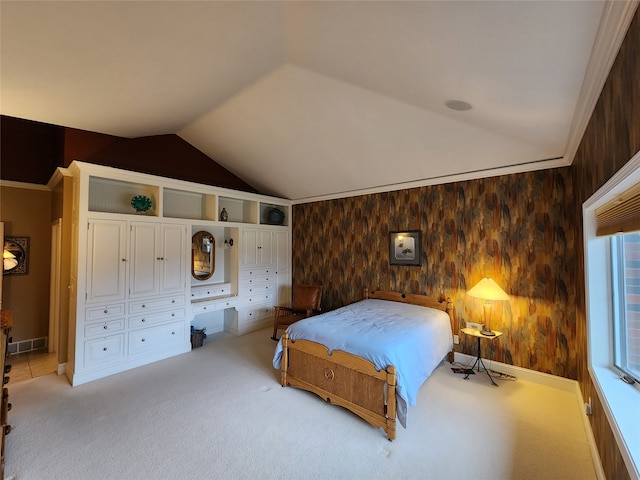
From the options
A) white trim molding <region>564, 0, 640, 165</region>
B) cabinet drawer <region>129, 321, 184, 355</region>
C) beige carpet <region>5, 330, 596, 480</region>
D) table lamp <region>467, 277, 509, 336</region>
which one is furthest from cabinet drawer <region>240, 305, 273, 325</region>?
white trim molding <region>564, 0, 640, 165</region>

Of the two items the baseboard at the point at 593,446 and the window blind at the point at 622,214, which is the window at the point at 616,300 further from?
the baseboard at the point at 593,446

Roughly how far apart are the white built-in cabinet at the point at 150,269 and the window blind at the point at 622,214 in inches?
172

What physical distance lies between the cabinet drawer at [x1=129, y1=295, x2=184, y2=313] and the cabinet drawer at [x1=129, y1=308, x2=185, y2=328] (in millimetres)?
84

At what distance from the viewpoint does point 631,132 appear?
1.25 metres

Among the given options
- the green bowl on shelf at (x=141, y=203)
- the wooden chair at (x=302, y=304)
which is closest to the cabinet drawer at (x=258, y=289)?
the wooden chair at (x=302, y=304)

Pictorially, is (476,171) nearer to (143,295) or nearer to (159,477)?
(159,477)

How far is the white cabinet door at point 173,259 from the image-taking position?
387 cm

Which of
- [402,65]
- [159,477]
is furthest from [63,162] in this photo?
[402,65]

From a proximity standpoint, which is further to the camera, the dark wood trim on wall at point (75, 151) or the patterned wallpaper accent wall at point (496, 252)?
the dark wood trim on wall at point (75, 151)

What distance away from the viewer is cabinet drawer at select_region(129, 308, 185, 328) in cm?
359

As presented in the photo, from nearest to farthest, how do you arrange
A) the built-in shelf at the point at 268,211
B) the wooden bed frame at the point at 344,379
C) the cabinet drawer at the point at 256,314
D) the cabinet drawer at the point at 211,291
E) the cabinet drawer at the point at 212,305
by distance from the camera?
the wooden bed frame at the point at 344,379
the cabinet drawer at the point at 212,305
the cabinet drawer at the point at 211,291
the cabinet drawer at the point at 256,314
the built-in shelf at the point at 268,211

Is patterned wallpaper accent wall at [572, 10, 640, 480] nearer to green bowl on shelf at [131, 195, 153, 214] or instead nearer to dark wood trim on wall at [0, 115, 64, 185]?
green bowl on shelf at [131, 195, 153, 214]

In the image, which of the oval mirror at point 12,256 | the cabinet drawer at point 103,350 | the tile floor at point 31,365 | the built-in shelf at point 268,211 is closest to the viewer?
the cabinet drawer at point 103,350

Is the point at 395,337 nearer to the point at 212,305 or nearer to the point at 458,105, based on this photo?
the point at 458,105
